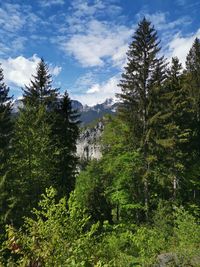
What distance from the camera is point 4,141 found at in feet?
88.2

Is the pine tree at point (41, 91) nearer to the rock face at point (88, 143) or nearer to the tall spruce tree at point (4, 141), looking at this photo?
the tall spruce tree at point (4, 141)

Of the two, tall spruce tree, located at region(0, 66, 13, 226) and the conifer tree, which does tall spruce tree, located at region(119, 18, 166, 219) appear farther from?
tall spruce tree, located at region(0, 66, 13, 226)

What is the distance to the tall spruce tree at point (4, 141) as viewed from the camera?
25.4 metres

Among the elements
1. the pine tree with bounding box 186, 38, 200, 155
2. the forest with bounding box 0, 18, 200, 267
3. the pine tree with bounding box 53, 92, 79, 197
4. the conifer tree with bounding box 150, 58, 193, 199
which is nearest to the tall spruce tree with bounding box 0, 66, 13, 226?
the forest with bounding box 0, 18, 200, 267

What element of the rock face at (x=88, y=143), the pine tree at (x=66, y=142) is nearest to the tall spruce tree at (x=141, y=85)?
the pine tree at (x=66, y=142)

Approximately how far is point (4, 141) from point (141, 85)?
1130cm

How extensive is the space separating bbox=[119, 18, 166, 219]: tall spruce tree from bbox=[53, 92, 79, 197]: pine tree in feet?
21.1

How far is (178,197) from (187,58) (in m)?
32.9

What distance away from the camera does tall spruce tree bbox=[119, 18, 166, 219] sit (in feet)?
93.0

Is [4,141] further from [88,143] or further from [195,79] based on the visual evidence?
[88,143]

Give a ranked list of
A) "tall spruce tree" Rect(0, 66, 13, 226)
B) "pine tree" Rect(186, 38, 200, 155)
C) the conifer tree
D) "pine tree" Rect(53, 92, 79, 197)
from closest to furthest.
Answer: "tall spruce tree" Rect(0, 66, 13, 226) → the conifer tree → "pine tree" Rect(53, 92, 79, 197) → "pine tree" Rect(186, 38, 200, 155)

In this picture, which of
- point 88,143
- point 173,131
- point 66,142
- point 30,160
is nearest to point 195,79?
point 173,131

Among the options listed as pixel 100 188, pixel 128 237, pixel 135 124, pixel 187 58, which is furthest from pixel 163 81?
pixel 187 58

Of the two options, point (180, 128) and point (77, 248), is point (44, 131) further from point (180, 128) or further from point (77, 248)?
point (77, 248)
